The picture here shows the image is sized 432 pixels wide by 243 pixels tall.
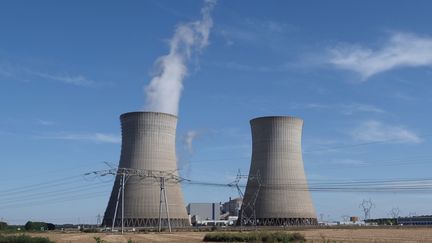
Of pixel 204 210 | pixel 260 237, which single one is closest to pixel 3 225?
pixel 204 210

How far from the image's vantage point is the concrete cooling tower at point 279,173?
46.9 meters

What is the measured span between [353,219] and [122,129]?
61.7 metres

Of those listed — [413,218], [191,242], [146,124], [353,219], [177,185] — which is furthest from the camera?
[413,218]

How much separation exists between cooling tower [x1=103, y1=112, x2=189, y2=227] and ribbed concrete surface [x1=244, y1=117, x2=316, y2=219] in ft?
23.9

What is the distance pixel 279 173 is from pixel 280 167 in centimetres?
52

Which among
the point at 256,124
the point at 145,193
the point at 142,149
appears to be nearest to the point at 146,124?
the point at 142,149

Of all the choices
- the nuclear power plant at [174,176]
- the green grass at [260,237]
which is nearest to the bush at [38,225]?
the nuclear power plant at [174,176]

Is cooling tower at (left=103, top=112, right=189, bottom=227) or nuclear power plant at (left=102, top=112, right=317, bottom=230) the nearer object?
cooling tower at (left=103, top=112, right=189, bottom=227)

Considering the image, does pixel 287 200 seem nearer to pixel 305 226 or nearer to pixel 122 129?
pixel 305 226

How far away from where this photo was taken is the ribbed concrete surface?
4684 centimetres

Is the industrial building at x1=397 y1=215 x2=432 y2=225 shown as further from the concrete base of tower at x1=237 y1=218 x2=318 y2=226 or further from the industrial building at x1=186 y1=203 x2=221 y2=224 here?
the concrete base of tower at x1=237 y1=218 x2=318 y2=226

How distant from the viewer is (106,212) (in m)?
49.1

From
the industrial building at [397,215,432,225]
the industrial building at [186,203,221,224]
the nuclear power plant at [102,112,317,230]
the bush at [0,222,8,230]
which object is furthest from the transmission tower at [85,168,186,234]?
the industrial building at [397,215,432,225]

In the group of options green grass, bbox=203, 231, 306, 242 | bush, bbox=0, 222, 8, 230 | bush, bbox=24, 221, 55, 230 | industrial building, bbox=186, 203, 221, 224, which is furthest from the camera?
industrial building, bbox=186, 203, 221, 224
